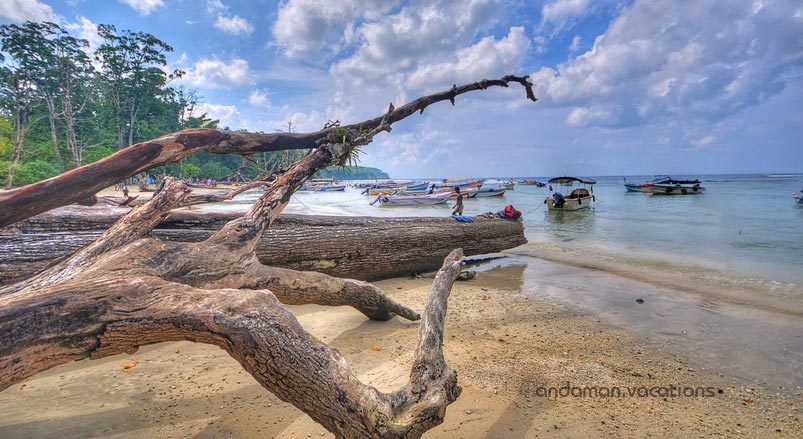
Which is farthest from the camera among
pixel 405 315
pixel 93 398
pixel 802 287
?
pixel 802 287

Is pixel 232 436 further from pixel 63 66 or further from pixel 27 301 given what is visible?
pixel 63 66

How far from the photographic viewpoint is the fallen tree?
184 centimetres

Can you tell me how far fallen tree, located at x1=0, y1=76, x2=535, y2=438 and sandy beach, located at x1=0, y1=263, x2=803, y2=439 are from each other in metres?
0.88

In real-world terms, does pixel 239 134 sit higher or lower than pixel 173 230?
higher

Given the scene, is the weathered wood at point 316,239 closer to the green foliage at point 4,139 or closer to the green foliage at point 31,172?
the green foliage at point 31,172

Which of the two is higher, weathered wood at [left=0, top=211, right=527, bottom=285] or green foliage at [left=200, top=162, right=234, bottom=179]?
green foliage at [left=200, top=162, right=234, bottom=179]

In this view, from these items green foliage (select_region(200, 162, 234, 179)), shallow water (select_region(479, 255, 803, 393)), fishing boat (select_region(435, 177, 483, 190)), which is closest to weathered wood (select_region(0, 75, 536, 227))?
shallow water (select_region(479, 255, 803, 393))

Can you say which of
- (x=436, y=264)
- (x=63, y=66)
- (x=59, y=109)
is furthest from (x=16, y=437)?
(x=59, y=109)

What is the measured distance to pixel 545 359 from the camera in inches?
159

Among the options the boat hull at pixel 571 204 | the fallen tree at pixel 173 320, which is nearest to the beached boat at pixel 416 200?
the boat hull at pixel 571 204

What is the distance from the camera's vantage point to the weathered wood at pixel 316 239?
186 inches

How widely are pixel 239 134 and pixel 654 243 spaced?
49.1 feet

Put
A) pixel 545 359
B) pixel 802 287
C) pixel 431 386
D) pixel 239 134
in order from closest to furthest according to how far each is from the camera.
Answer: pixel 431 386, pixel 239 134, pixel 545 359, pixel 802 287

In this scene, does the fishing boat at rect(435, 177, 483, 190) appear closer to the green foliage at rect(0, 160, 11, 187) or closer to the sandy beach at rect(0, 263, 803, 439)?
the green foliage at rect(0, 160, 11, 187)
